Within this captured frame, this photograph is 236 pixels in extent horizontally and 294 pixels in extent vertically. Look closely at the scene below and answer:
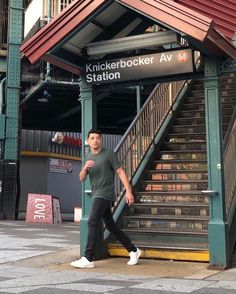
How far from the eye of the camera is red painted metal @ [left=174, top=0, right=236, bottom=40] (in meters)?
7.37

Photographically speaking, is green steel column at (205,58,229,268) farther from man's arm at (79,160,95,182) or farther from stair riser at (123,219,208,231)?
man's arm at (79,160,95,182)

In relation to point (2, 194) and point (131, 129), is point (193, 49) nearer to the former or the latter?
point (131, 129)

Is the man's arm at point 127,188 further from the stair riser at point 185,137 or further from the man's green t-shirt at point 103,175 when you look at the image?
the stair riser at point 185,137

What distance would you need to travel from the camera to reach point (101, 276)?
6160 millimetres

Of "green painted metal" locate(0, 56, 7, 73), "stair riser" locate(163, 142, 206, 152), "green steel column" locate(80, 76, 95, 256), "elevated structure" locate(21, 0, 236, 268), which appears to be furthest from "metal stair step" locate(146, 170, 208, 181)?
"green painted metal" locate(0, 56, 7, 73)

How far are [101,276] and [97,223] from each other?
91 centimetres

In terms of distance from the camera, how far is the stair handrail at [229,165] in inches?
288

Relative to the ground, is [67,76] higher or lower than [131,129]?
higher

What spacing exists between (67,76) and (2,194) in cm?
448

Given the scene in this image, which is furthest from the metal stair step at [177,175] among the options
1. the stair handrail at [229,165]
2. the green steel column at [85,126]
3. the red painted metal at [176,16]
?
the red painted metal at [176,16]

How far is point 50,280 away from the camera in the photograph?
591 centimetres

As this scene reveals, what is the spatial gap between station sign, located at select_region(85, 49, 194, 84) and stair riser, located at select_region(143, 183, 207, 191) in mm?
2403

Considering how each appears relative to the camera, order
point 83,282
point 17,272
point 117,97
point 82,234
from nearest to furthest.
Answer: point 83,282 < point 17,272 < point 82,234 < point 117,97

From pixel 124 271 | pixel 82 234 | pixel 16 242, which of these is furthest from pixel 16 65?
pixel 124 271
